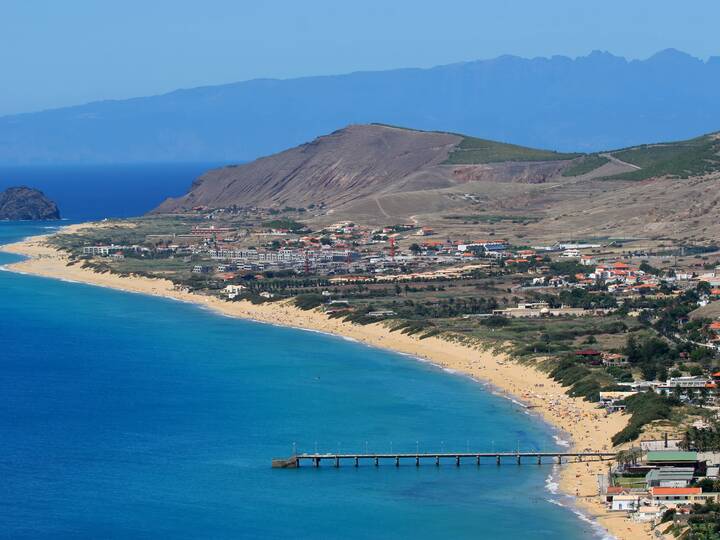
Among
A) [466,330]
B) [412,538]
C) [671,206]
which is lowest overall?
[412,538]

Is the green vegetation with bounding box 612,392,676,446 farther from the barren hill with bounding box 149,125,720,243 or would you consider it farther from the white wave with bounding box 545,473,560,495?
the barren hill with bounding box 149,125,720,243

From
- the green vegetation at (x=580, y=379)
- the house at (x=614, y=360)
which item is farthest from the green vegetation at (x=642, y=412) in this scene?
the house at (x=614, y=360)

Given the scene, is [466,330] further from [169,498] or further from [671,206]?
[671,206]

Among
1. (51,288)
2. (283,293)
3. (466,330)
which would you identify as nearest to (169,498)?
(466,330)

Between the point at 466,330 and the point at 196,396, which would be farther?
the point at 466,330

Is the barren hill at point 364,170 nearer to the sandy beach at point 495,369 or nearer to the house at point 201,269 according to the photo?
the house at point 201,269

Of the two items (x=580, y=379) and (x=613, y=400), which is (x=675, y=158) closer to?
(x=580, y=379)

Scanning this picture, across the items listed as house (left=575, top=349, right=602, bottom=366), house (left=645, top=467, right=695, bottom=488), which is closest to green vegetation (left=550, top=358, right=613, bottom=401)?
house (left=575, top=349, right=602, bottom=366)
